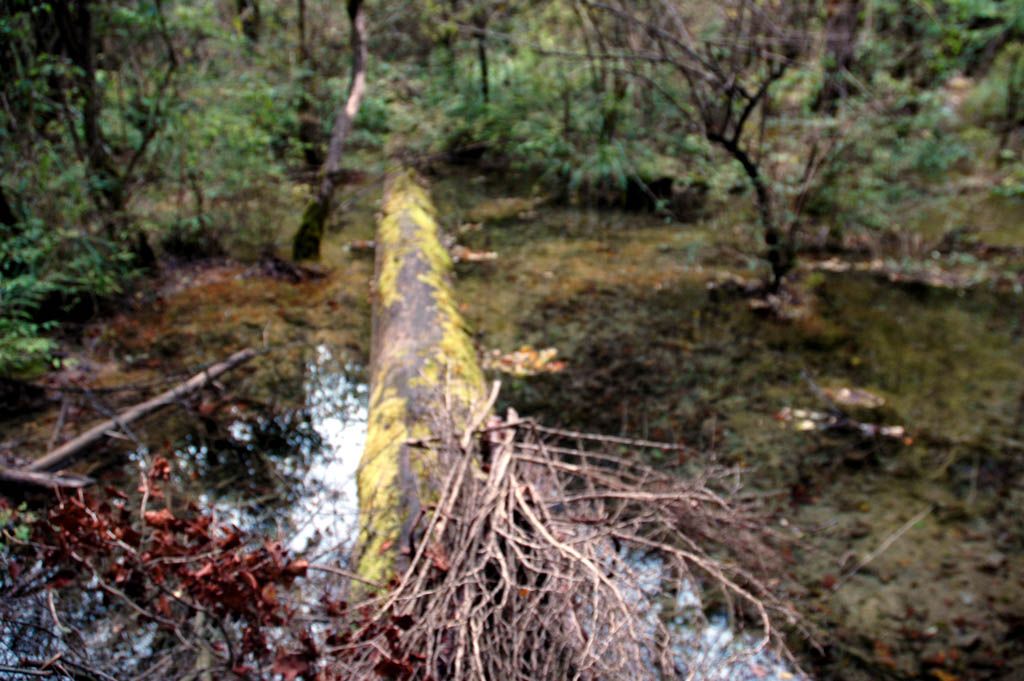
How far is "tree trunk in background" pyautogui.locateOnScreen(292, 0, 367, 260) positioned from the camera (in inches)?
250

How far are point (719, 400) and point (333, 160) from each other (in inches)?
173

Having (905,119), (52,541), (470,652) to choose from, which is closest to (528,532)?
(470,652)

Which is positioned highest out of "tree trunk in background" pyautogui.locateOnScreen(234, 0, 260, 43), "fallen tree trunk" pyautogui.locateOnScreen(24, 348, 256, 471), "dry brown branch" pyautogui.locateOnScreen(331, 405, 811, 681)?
"tree trunk in background" pyautogui.locateOnScreen(234, 0, 260, 43)

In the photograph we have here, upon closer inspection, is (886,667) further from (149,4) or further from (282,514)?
(149,4)

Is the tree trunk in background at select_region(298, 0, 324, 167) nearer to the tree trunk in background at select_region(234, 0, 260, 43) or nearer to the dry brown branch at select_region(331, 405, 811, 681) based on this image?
the tree trunk in background at select_region(234, 0, 260, 43)

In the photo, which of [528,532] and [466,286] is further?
[466,286]

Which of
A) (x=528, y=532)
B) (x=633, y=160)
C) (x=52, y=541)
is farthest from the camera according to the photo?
(x=633, y=160)

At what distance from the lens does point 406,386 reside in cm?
323

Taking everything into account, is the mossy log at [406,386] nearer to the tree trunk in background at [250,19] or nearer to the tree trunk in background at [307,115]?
the tree trunk in background at [307,115]

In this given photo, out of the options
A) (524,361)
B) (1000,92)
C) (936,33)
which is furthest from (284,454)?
(1000,92)

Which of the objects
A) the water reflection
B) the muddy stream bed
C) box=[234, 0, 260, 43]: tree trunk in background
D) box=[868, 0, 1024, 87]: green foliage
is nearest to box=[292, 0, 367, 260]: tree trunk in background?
the muddy stream bed

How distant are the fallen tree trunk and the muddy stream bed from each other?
165mm

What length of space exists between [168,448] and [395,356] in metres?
1.49

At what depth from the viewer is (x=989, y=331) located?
5477mm
